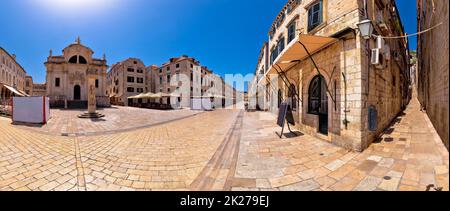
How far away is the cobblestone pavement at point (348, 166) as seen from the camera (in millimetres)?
2838

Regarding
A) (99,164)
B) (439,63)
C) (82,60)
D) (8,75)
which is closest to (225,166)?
(99,164)

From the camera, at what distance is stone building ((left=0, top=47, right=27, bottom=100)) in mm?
26141

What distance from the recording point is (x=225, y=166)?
3.88 m

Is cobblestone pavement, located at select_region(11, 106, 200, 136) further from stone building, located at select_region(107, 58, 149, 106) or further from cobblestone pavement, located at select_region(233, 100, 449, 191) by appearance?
stone building, located at select_region(107, 58, 149, 106)

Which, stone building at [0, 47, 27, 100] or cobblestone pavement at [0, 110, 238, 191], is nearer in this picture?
cobblestone pavement at [0, 110, 238, 191]

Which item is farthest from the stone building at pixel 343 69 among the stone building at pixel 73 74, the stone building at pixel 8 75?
the stone building at pixel 8 75

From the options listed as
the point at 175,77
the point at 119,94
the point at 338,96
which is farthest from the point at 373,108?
the point at 119,94

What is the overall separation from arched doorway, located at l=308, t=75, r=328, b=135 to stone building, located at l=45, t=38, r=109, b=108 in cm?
2821

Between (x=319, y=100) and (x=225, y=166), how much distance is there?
213 inches

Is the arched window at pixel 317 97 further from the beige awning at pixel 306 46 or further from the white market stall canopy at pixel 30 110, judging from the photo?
the white market stall canopy at pixel 30 110

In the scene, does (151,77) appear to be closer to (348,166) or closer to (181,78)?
(181,78)

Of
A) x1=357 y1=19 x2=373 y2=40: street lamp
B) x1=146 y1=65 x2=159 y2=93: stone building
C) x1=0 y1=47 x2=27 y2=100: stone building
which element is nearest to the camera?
x1=357 y1=19 x2=373 y2=40: street lamp

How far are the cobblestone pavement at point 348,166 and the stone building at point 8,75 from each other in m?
39.3

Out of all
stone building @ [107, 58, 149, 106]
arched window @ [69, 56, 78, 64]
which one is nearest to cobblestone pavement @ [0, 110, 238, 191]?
arched window @ [69, 56, 78, 64]
